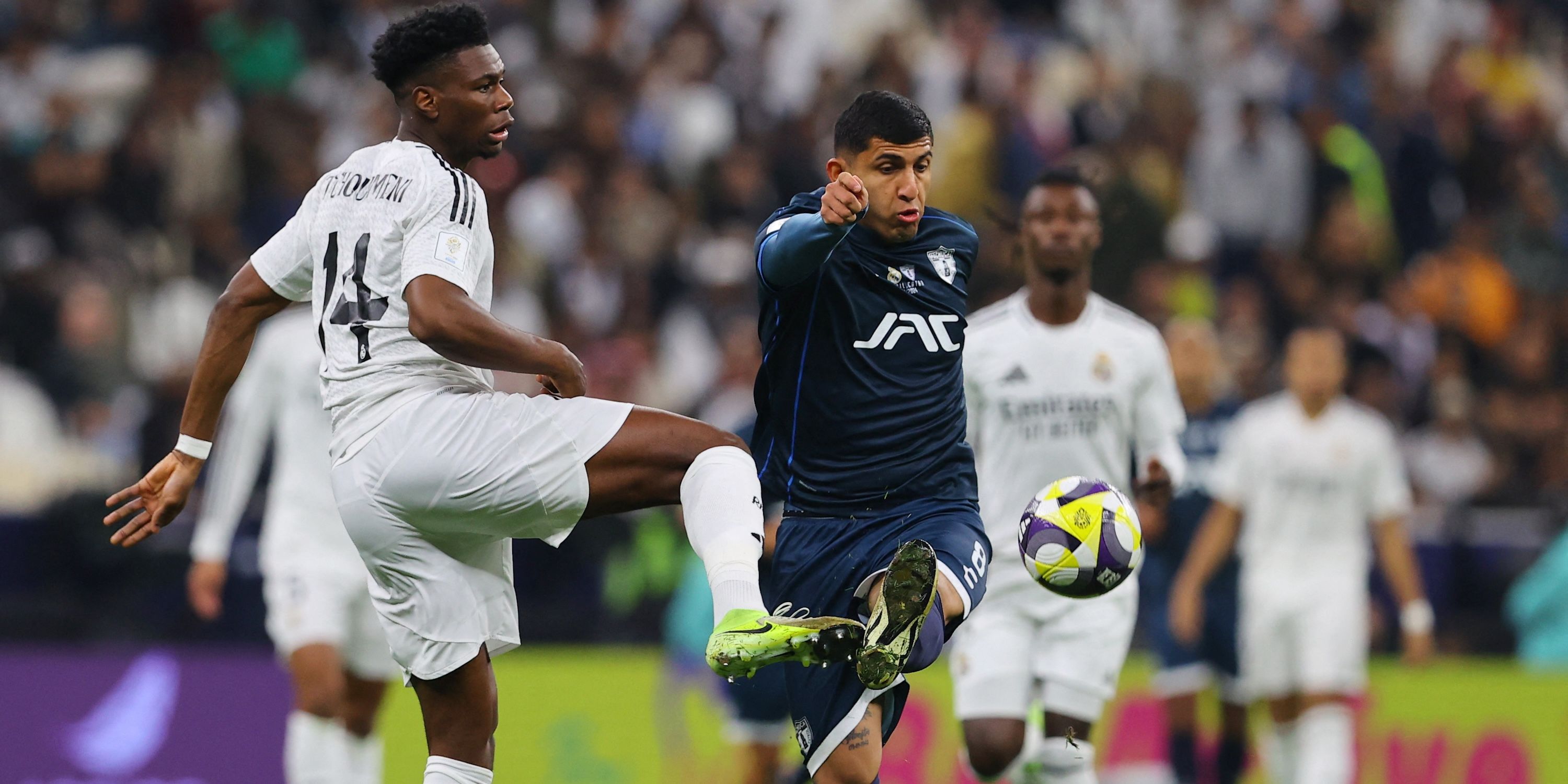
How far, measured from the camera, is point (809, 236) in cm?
546

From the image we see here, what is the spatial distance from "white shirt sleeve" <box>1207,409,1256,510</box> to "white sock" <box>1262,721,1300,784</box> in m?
1.24

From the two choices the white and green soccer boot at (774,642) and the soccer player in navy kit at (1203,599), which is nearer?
the white and green soccer boot at (774,642)

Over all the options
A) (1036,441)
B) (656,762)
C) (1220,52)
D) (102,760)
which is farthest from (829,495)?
(1220,52)

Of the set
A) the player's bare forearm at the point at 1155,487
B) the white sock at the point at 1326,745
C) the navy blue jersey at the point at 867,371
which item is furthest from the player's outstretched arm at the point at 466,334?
the white sock at the point at 1326,745

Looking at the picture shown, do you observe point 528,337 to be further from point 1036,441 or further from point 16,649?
point 16,649

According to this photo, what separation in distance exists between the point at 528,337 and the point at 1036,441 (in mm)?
3234

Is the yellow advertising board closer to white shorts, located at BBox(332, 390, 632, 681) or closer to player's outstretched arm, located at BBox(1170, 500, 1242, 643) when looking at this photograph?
player's outstretched arm, located at BBox(1170, 500, 1242, 643)

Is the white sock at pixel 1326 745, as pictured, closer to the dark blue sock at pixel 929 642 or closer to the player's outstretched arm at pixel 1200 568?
the player's outstretched arm at pixel 1200 568

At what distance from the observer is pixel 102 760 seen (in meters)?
10.7

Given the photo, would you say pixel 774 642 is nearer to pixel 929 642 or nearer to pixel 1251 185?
pixel 929 642

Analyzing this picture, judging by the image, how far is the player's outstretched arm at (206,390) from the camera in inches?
237

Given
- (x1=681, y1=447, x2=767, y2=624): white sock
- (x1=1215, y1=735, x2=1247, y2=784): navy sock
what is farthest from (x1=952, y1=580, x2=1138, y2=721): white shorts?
(x1=1215, y1=735, x2=1247, y2=784): navy sock

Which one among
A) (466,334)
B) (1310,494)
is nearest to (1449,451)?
(1310,494)

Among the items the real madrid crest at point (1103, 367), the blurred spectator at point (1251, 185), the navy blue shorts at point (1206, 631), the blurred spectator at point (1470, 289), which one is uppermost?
the blurred spectator at point (1251, 185)
